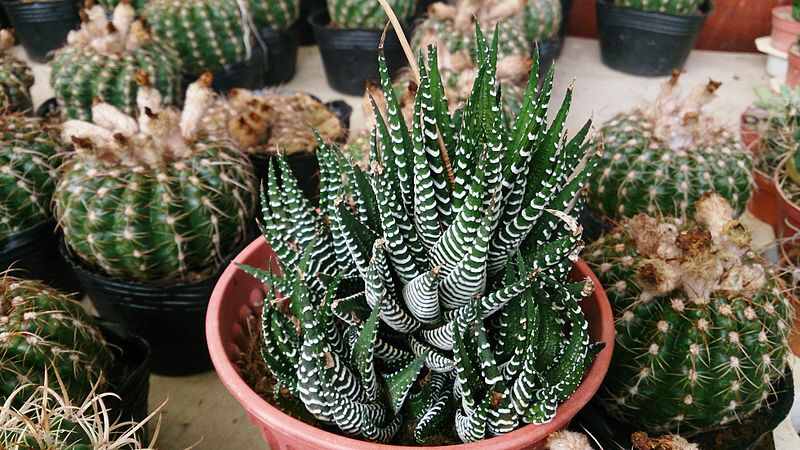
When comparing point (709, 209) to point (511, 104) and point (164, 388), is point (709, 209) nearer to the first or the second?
point (511, 104)

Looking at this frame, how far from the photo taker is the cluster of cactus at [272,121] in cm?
161

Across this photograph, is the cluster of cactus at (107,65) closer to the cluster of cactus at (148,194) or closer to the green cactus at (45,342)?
the cluster of cactus at (148,194)

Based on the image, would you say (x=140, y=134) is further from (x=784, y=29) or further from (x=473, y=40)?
(x=784, y=29)

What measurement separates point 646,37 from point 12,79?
2423 millimetres

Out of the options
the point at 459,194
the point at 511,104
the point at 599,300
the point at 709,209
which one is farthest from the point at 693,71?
the point at 459,194

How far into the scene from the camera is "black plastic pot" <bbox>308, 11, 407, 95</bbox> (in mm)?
2463

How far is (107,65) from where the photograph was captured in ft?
5.48

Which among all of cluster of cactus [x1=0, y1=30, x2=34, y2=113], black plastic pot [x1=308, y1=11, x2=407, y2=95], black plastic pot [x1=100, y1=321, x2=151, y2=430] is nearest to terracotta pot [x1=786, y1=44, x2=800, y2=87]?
black plastic pot [x1=308, y1=11, x2=407, y2=95]

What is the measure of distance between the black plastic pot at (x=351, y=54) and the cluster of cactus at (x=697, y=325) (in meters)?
1.73

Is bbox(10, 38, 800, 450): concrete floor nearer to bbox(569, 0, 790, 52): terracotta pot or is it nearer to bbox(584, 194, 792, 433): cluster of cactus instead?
bbox(569, 0, 790, 52): terracotta pot

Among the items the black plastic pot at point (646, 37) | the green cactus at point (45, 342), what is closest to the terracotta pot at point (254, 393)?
the green cactus at point (45, 342)

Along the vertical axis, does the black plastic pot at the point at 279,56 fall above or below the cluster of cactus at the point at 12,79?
below

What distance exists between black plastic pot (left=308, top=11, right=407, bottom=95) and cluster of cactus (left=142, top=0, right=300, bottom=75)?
0.34 metres

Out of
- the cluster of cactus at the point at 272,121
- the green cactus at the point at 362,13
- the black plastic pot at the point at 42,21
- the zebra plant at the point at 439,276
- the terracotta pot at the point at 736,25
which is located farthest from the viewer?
the terracotta pot at the point at 736,25
